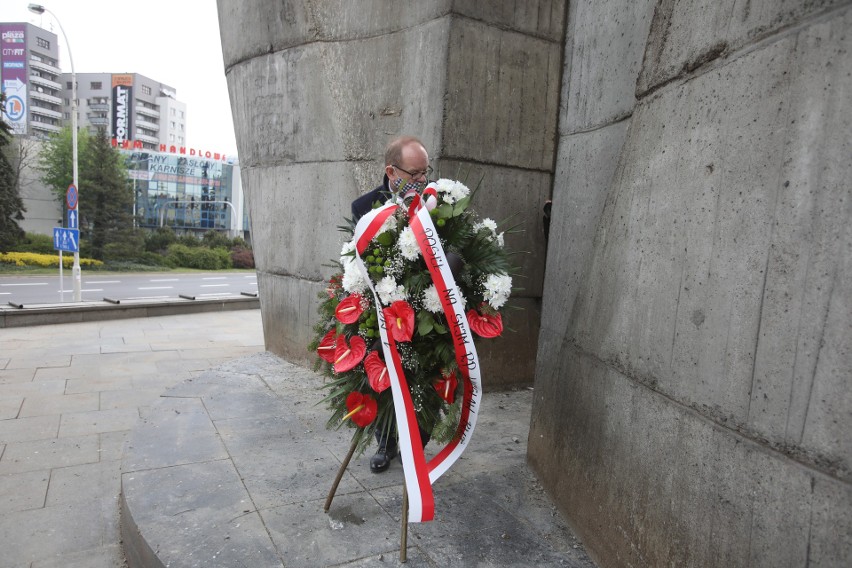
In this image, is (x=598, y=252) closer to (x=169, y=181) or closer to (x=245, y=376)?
(x=245, y=376)

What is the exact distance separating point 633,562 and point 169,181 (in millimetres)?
71211

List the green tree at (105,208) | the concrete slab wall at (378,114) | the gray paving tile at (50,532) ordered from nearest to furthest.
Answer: the gray paving tile at (50,532), the concrete slab wall at (378,114), the green tree at (105,208)

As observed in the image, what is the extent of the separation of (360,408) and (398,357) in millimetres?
382

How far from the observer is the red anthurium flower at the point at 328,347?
2893 mm

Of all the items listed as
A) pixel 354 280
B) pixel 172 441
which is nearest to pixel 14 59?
pixel 172 441

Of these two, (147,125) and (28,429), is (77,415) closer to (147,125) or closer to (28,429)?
(28,429)

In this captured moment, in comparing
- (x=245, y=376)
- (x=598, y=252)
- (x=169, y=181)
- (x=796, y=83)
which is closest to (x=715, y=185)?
(x=796, y=83)

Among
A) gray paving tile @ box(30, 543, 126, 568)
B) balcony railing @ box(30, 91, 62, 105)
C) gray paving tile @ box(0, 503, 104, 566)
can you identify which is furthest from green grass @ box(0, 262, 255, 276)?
balcony railing @ box(30, 91, 62, 105)

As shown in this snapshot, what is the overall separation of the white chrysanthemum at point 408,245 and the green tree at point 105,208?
122 ft

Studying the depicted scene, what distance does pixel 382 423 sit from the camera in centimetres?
296

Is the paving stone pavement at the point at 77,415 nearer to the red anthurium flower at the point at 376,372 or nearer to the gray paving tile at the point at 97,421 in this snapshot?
the gray paving tile at the point at 97,421

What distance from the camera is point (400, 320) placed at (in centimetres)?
260

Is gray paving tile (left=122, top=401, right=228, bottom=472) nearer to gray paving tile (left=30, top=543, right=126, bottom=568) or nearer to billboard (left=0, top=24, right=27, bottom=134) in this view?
gray paving tile (left=30, top=543, right=126, bottom=568)

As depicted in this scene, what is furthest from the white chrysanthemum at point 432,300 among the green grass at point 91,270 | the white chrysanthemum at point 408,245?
the green grass at point 91,270
